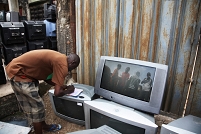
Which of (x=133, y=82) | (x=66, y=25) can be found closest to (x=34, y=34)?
(x=66, y=25)

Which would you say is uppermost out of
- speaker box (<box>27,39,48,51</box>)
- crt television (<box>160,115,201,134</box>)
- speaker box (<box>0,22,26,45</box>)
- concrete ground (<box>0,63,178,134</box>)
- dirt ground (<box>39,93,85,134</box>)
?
speaker box (<box>0,22,26,45</box>)

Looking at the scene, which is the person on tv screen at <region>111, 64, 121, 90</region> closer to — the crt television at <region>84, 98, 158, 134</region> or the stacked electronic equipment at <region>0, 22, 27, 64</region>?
the crt television at <region>84, 98, 158, 134</region>

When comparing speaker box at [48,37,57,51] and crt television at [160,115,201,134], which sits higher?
speaker box at [48,37,57,51]

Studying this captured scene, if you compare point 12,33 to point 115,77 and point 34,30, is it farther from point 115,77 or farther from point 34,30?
point 115,77

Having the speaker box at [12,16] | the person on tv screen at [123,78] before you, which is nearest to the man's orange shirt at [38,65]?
the person on tv screen at [123,78]

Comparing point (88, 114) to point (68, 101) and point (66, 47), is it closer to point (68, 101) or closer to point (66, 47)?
point (68, 101)

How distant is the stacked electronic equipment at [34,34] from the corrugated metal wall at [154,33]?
3.94 ft

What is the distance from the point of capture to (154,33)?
1.99 meters

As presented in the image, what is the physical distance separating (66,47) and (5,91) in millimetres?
1352

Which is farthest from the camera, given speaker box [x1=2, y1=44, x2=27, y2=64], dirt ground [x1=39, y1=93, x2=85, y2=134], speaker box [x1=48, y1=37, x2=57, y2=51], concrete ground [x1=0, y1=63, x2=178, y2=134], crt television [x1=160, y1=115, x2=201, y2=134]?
speaker box [x1=48, y1=37, x2=57, y2=51]

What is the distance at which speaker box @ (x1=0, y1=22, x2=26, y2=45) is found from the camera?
9.43 feet

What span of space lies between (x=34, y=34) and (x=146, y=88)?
9.22 ft

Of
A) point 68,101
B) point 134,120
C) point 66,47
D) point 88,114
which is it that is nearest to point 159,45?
point 134,120

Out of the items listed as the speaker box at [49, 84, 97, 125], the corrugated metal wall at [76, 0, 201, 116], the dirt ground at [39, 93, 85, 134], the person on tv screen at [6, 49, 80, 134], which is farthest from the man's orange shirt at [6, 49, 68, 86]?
the corrugated metal wall at [76, 0, 201, 116]
